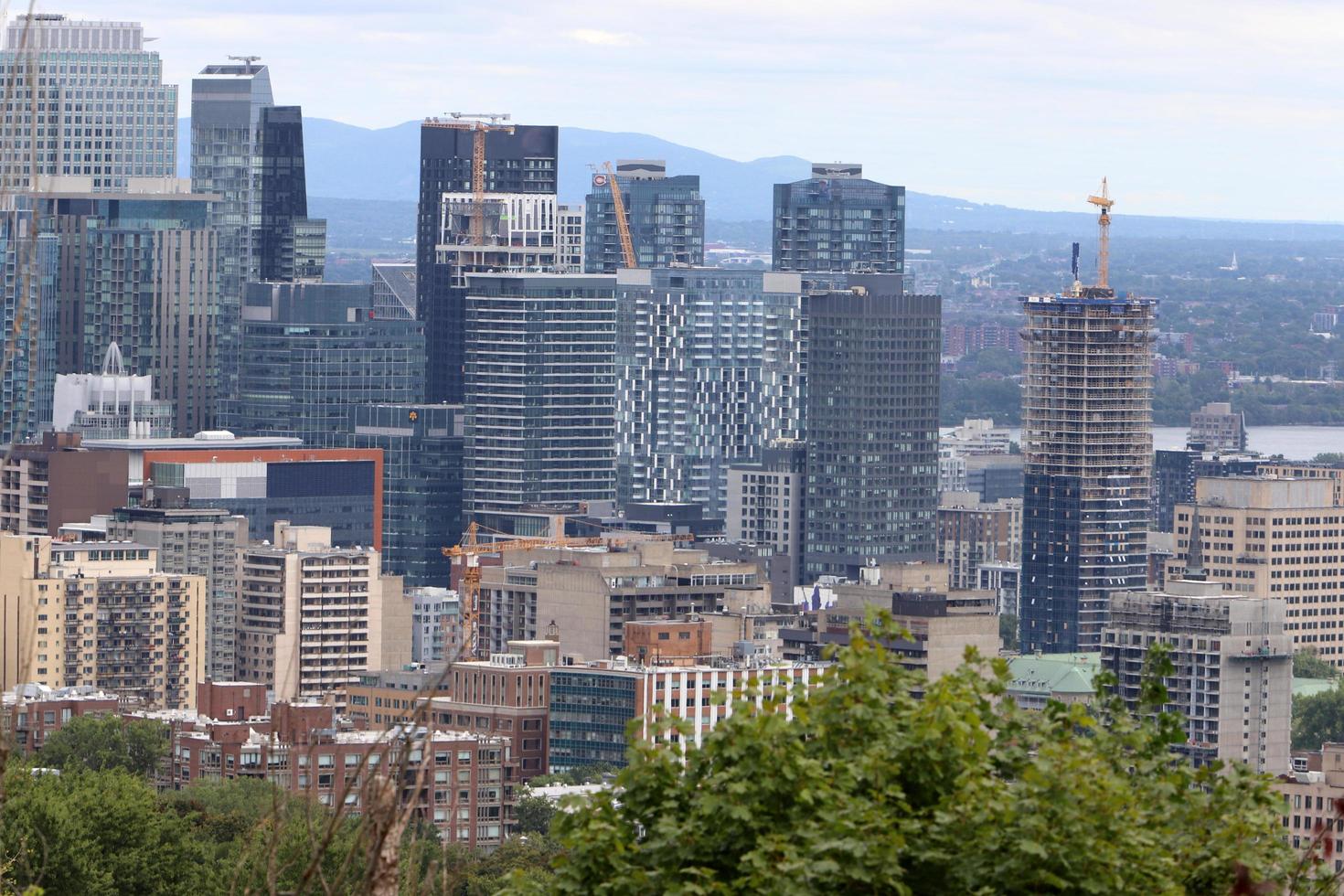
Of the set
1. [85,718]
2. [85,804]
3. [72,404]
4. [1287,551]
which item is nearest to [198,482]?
[72,404]

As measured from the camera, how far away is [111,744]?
281 ft

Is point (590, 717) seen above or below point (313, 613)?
below

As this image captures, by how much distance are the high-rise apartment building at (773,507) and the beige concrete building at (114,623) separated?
243 feet

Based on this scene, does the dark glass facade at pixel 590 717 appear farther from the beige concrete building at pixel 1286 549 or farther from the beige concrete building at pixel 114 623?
the beige concrete building at pixel 1286 549

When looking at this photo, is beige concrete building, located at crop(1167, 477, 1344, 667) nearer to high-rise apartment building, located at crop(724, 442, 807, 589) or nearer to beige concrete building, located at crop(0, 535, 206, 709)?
high-rise apartment building, located at crop(724, 442, 807, 589)

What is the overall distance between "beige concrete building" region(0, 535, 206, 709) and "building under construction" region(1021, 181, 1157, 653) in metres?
54.1

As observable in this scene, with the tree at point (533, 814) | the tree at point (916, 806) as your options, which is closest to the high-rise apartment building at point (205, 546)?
the tree at point (533, 814)

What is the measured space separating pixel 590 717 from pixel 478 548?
6861 cm

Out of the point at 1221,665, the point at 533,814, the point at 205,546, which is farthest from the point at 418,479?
the point at 533,814

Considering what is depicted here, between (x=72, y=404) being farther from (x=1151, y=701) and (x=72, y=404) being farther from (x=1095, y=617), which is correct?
(x=1151, y=701)

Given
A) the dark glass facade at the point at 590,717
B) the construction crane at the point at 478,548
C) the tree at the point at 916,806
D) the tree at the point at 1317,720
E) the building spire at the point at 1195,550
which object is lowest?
the tree at the point at 1317,720

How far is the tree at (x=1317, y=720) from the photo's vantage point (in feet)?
378

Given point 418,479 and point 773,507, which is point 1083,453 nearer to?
point 773,507

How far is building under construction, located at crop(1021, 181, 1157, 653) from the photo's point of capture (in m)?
161
